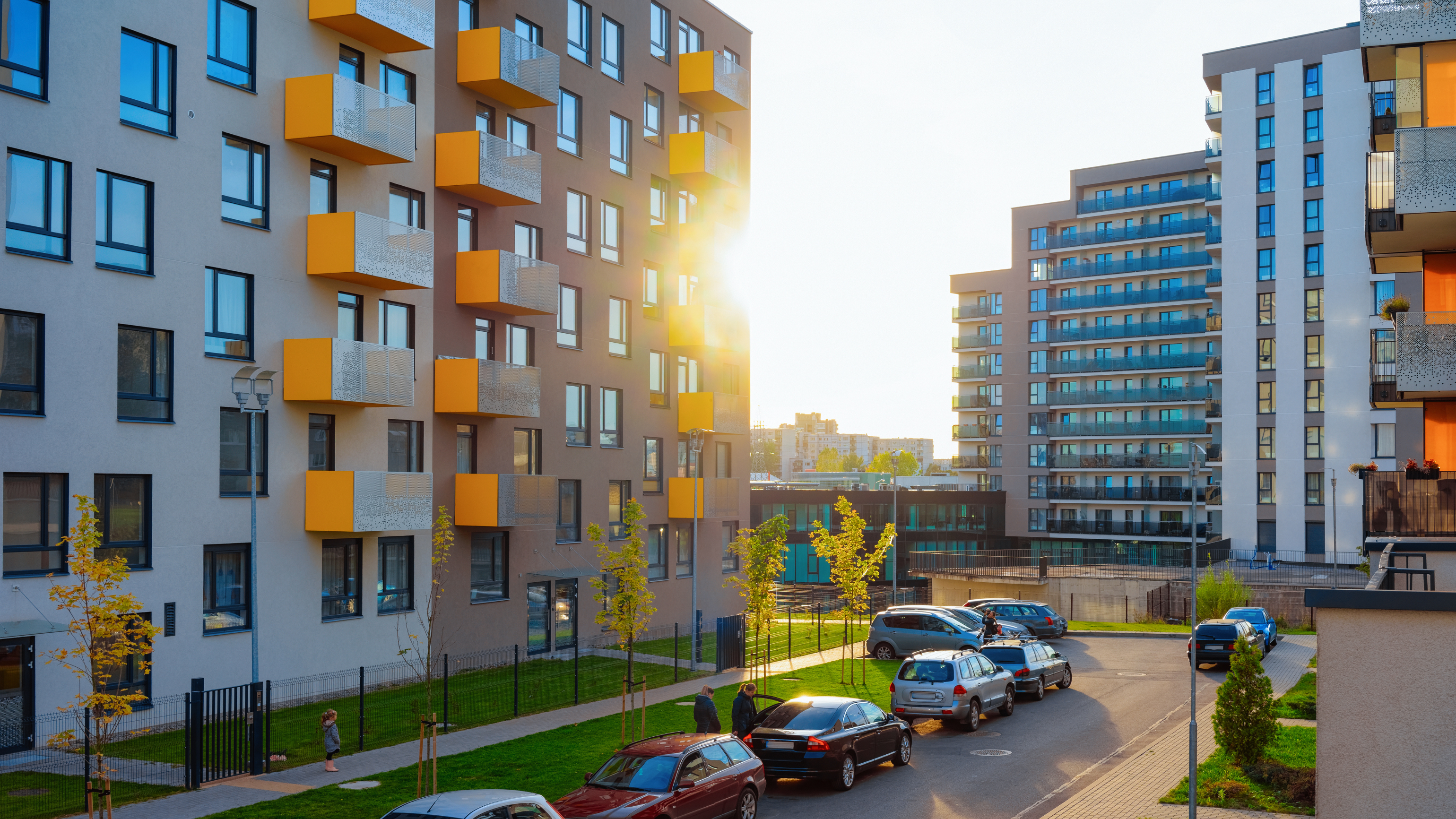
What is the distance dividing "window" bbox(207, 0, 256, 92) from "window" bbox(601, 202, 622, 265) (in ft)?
46.3

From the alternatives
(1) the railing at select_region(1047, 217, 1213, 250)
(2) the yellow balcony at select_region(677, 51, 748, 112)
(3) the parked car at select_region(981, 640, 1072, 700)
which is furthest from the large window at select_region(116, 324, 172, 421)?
(1) the railing at select_region(1047, 217, 1213, 250)

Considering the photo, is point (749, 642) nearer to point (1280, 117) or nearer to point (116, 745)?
point (116, 745)

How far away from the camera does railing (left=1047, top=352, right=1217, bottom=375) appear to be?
278 feet

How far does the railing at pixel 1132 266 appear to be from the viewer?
85062 millimetres

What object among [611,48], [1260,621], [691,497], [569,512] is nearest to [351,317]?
[569,512]

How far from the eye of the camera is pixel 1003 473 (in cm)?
9506

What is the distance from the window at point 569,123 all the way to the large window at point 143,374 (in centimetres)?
1579

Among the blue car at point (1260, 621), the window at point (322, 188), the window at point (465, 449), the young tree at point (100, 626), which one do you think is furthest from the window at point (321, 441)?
the blue car at point (1260, 621)

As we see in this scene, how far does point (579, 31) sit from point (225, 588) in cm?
2188

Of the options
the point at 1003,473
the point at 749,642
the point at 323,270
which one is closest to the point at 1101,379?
the point at 1003,473

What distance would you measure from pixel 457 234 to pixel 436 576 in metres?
9.85

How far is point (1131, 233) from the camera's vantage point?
87.5 m

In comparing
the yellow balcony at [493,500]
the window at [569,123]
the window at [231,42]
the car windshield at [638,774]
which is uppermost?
the window at [569,123]

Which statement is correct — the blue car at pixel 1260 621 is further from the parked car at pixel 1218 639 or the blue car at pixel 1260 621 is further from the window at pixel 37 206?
the window at pixel 37 206
